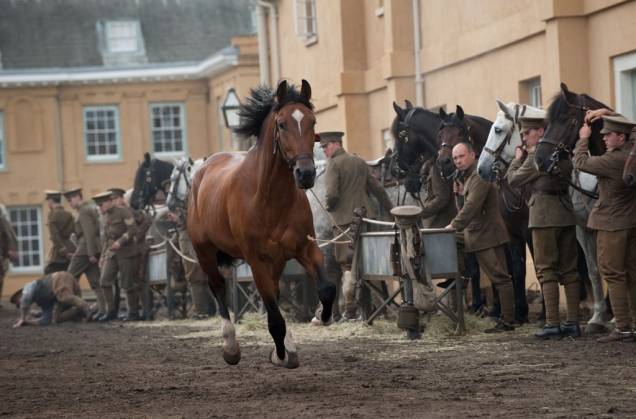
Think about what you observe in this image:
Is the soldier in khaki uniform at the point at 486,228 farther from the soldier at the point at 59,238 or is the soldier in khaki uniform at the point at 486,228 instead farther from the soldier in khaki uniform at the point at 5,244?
the soldier in khaki uniform at the point at 5,244

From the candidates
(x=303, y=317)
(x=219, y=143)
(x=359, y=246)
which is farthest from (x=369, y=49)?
(x=219, y=143)

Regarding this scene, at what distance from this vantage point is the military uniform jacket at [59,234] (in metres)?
26.3

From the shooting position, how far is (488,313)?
1552 centimetres

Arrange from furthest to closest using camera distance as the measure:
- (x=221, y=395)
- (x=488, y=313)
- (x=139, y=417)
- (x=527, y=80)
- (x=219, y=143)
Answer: (x=219, y=143) < (x=527, y=80) < (x=488, y=313) < (x=221, y=395) < (x=139, y=417)

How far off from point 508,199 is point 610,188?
8.69 ft

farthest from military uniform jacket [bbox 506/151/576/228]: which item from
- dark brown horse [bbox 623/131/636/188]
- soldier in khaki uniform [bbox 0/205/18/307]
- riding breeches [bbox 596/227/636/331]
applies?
soldier in khaki uniform [bbox 0/205/18/307]

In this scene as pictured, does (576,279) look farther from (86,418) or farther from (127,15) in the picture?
(127,15)

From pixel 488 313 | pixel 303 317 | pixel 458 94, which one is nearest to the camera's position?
pixel 488 313

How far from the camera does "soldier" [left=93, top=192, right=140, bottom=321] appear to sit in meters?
22.9

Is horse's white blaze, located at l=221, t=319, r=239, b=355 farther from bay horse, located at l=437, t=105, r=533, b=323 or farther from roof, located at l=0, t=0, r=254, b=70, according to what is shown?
roof, located at l=0, t=0, r=254, b=70

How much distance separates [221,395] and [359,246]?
19.0ft

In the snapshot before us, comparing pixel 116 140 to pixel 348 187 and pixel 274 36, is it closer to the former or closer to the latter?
pixel 274 36

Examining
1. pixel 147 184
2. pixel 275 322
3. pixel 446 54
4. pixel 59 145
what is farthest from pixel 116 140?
pixel 275 322

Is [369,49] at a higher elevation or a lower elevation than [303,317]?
higher
